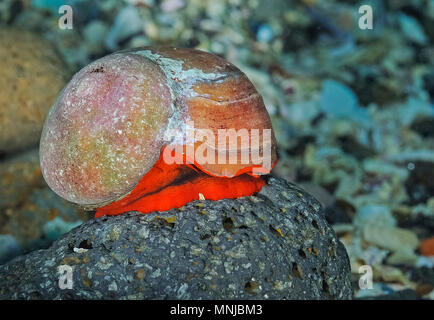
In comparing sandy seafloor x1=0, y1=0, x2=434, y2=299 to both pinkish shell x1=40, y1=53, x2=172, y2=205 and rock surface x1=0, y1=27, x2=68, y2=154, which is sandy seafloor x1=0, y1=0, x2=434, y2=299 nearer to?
rock surface x1=0, y1=27, x2=68, y2=154

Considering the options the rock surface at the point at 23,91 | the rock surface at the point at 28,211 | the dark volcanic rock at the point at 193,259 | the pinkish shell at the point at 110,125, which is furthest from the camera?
the rock surface at the point at 23,91

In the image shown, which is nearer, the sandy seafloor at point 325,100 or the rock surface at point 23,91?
the sandy seafloor at point 325,100

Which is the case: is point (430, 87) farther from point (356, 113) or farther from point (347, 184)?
point (347, 184)

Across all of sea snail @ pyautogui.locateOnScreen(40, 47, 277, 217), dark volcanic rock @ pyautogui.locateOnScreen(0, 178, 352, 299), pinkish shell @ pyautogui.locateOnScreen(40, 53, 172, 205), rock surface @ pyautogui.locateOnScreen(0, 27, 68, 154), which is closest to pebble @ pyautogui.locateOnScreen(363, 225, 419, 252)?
dark volcanic rock @ pyautogui.locateOnScreen(0, 178, 352, 299)

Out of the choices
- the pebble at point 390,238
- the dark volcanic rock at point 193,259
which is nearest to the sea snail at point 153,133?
the dark volcanic rock at point 193,259

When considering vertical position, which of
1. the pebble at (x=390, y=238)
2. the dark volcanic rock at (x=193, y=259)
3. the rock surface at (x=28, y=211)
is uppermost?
the dark volcanic rock at (x=193, y=259)

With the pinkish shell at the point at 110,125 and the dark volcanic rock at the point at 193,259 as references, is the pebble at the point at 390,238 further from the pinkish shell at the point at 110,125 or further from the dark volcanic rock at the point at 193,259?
the pinkish shell at the point at 110,125

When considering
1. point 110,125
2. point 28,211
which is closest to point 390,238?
point 110,125
